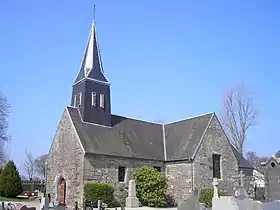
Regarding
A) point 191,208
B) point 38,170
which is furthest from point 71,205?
point 38,170

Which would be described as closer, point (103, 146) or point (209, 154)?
point (103, 146)

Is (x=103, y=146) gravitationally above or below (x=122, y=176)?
above

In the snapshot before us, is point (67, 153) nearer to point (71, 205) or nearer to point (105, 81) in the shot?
point (71, 205)

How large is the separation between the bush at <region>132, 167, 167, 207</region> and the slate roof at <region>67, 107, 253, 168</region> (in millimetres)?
1732

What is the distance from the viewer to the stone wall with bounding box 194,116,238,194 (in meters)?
26.7

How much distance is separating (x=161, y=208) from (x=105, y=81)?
1165 centimetres

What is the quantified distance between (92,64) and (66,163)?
28.7ft

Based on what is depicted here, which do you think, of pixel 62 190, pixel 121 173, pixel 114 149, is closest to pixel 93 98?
pixel 114 149

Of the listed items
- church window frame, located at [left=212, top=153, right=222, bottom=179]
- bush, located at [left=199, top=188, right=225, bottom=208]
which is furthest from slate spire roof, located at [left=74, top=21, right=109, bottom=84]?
bush, located at [left=199, top=188, right=225, bottom=208]

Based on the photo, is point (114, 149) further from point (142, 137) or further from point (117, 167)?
point (142, 137)

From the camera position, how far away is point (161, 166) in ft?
93.1

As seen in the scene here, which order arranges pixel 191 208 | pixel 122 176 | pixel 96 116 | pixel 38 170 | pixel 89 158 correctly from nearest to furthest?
pixel 191 208 < pixel 89 158 < pixel 122 176 < pixel 96 116 < pixel 38 170

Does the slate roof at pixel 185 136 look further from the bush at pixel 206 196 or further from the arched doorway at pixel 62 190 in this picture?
the arched doorway at pixel 62 190

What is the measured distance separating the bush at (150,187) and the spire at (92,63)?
8.90 meters
